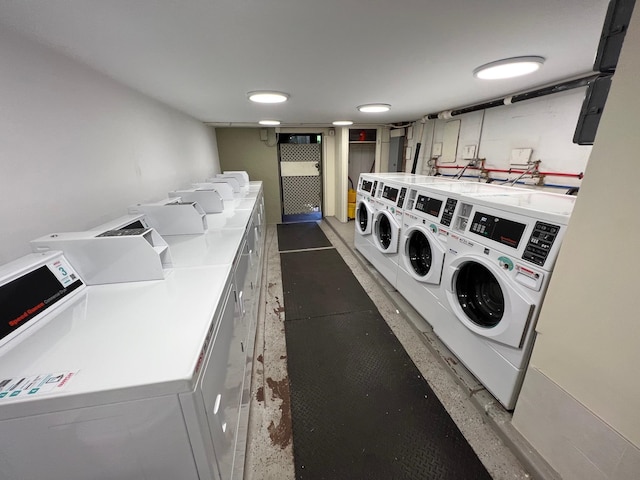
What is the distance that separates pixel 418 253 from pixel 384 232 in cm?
67

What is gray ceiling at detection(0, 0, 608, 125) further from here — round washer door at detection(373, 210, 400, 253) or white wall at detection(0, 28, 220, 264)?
round washer door at detection(373, 210, 400, 253)

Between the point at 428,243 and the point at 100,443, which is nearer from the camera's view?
the point at 100,443

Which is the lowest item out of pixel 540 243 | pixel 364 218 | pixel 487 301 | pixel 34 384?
pixel 487 301

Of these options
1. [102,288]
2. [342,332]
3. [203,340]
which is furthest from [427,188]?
[102,288]

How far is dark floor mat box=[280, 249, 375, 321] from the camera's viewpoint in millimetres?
2393

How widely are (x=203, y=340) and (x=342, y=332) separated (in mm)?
1534

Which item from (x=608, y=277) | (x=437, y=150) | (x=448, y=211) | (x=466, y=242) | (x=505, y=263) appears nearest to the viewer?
(x=608, y=277)

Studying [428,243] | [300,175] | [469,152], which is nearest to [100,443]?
[428,243]

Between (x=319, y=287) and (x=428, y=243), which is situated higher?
(x=428, y=243)

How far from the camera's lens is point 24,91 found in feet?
3.42

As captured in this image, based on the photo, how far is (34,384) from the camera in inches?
22.4

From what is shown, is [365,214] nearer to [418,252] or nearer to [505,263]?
[418,252]

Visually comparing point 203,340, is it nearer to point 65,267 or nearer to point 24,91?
point 65,267

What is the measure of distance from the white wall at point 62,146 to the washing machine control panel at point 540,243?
2.17 m
